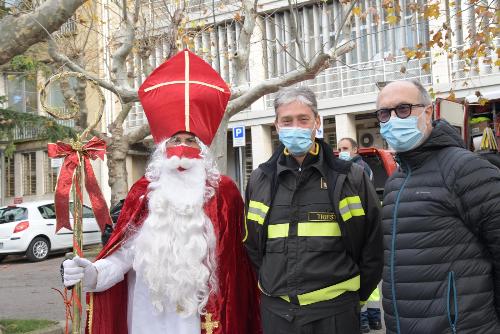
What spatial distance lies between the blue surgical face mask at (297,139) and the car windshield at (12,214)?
1254 centimetres

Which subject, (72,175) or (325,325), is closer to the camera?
(325,325)

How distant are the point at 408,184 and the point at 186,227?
1.48m

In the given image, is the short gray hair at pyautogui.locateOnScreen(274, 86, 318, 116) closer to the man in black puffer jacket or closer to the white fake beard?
the man in black puffer jacket

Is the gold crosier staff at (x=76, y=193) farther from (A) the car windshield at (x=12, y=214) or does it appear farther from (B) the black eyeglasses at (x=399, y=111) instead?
(A) the car windshield at (x=12, y=214)

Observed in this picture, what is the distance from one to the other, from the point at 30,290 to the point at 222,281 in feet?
26.4

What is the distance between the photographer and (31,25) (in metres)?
5.26

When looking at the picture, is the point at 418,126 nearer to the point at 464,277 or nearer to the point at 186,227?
the point at 464,277

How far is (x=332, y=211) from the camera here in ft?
9.95

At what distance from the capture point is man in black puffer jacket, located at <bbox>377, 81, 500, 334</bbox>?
98.6 inches

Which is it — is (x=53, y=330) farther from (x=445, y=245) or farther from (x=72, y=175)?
(x=445, y=245)

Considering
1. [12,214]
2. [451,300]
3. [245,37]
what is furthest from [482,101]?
[12,214]

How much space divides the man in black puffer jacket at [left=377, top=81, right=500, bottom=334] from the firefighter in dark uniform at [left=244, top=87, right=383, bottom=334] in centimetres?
26

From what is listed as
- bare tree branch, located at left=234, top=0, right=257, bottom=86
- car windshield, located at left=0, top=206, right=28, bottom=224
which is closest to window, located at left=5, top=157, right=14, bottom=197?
car windshield, located at left=0, top=206, right=28, bottom=224

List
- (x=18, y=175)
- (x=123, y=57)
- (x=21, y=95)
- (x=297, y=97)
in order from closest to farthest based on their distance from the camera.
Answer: (x=297, y=97)
(x=123, y=57)
(x=21, y=95)
(x=18, y=175)
